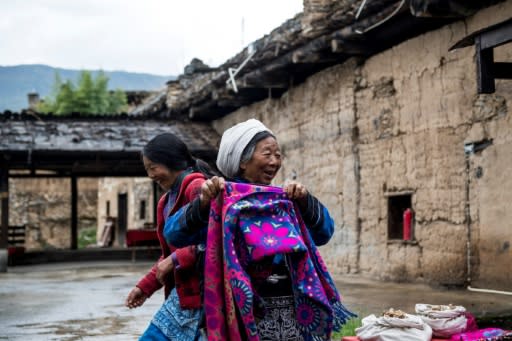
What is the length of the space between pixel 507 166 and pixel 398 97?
2.27 metres

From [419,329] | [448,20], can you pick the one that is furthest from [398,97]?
[419,329]

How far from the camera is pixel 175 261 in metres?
3.04

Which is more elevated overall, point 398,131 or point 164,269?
point 398,131

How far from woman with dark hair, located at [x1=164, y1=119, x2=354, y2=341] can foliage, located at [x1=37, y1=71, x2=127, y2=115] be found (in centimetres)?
3907

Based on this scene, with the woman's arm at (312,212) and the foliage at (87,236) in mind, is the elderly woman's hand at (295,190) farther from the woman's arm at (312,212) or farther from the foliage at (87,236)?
the foliage at (87,236)

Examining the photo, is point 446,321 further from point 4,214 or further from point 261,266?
point 4,214

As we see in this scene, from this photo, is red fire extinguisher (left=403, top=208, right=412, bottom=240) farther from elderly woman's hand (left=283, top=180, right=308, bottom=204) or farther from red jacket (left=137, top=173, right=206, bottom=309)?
elderly woman's hand (left=283, top=180, right=308, bottom=204)

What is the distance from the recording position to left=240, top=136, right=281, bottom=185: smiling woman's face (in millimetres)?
2926

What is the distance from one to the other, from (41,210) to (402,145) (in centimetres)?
2568

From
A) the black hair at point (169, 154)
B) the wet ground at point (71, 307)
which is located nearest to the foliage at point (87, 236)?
the wet ground at point (71, 307)

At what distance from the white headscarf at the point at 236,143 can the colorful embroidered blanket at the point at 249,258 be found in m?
0.14

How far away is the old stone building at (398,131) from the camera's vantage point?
312 inches

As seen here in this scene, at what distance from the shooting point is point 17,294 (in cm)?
984

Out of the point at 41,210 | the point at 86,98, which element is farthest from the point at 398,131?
the point at 86,98
